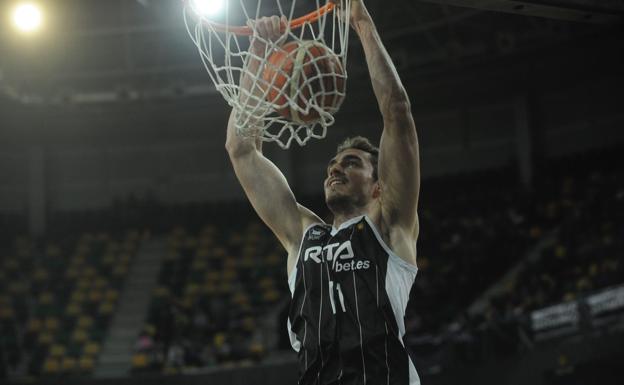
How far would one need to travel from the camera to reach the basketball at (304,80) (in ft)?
12.2

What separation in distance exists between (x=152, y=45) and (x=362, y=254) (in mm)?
16634

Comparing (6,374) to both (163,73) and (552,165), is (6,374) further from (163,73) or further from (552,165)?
(552,165)

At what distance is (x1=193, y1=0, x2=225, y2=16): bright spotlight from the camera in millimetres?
4143

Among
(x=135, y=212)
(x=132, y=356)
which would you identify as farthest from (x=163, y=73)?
(x=132, y=356)

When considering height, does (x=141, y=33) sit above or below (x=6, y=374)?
above

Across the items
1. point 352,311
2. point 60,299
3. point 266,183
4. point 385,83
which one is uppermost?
point 385,83

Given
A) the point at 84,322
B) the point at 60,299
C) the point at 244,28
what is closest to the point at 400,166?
the point at 244,28

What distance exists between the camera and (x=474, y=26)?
16.7 metres

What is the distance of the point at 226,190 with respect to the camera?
2153 centimetres

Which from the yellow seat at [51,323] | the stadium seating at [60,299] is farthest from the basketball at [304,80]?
the yellow seat at [51,323]

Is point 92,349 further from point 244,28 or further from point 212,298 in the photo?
point 244,28

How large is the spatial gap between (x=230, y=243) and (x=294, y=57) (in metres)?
15.6

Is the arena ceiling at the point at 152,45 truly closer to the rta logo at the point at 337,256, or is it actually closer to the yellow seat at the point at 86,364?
the yellow seat at the point at 86,364

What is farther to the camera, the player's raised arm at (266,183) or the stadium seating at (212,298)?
the stadium seating at (212,298)
